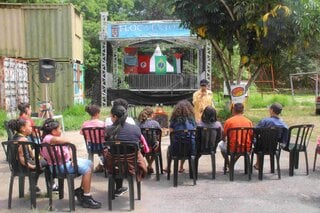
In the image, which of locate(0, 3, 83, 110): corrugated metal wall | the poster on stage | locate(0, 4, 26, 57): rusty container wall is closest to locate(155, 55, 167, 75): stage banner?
locate(0, 3, 83, 110): corrugated metal wall

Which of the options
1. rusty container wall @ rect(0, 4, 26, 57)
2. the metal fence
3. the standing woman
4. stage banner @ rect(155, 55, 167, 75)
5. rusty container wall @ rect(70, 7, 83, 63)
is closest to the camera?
the standing woman

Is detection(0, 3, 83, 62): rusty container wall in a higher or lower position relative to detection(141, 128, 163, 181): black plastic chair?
higher

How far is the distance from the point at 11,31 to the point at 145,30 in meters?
6.14

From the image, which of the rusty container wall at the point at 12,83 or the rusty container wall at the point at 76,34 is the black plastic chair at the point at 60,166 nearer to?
the rusty container wall at the point at 12,83

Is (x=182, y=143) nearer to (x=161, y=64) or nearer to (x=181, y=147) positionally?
(x=181, y=147)

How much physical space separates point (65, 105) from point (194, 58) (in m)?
14.4

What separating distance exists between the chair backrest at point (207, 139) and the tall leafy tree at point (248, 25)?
20.6 ft

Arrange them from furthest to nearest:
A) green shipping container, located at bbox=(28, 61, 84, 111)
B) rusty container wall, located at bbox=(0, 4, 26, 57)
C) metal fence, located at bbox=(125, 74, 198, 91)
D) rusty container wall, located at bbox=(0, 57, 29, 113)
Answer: metal fence, located at bbox=(125, 74, 198, 91) → green shipping container, located at bbox=(28, 61, 84, 111) → rusty container wall, located at bbox=(0, 4, 26, 57) → rusty container wall, located at bbox=(0, 57, 29, 113)

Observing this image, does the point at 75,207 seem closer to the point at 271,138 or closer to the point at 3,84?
the point at 271,138

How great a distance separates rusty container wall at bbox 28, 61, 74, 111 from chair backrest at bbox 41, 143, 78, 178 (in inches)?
480

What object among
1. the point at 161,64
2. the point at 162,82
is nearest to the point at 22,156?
the point at 162,82

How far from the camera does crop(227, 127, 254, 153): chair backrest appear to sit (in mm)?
6742

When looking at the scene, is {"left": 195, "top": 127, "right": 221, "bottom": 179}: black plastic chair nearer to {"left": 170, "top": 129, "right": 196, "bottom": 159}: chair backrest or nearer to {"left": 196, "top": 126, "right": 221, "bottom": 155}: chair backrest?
{"left": 196, "top": 126, "right": 221, "bottom": 155}: chair backrest

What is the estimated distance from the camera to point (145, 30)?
2086 cm
